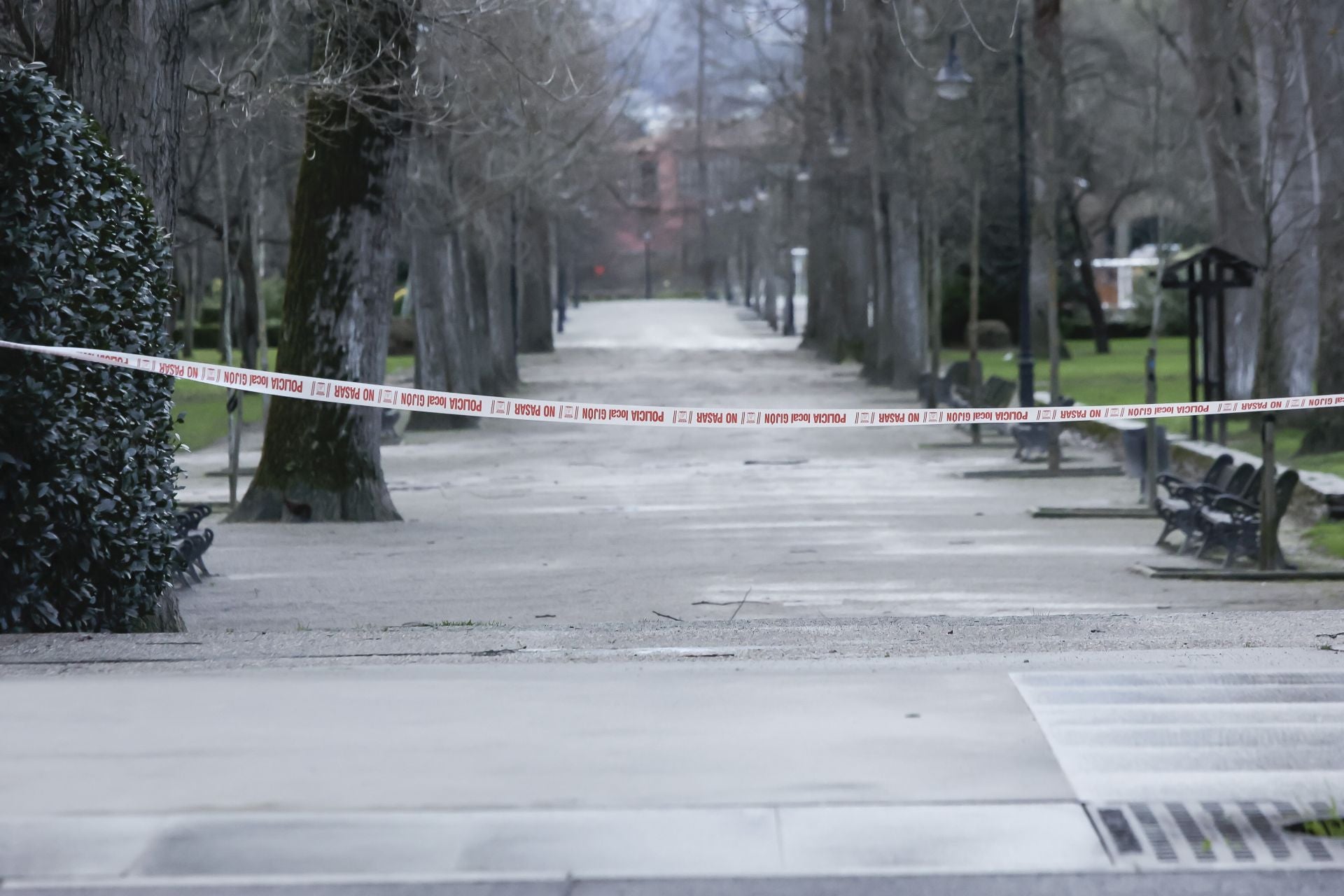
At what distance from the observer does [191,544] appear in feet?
50.0

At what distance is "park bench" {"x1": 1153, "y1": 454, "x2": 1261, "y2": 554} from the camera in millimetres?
17266

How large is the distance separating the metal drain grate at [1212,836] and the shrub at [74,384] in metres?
5.35

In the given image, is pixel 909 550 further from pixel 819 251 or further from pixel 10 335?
pixel 819 251

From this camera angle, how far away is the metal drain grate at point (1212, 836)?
19.4 ft

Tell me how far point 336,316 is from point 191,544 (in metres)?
6.43

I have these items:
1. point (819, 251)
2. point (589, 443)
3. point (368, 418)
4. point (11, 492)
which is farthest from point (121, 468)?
point (819, 251)

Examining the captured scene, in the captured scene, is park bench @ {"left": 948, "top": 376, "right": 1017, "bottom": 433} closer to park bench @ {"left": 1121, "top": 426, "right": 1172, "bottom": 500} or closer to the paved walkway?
park bench @ {"left": 1121, "top": 426, "right": 1172, "bottom": 500}

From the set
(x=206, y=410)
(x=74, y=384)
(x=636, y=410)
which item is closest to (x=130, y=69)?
(x=74, y=384)

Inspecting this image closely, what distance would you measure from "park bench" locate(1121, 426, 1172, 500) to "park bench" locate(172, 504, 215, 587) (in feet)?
34.0

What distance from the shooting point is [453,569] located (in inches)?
676

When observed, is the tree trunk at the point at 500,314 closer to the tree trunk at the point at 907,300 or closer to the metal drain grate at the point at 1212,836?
the tree trunk at the point at 907,300

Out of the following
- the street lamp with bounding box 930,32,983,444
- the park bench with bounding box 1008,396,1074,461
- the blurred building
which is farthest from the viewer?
the blurred building

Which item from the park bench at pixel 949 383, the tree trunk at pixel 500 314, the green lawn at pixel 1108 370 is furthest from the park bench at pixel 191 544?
the tree trunk at pixel 500 314

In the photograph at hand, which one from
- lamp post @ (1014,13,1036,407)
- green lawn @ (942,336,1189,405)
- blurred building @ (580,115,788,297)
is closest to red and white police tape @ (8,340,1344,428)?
lamp post @ (1014,13,1036,407)
